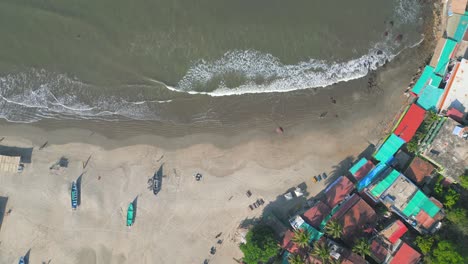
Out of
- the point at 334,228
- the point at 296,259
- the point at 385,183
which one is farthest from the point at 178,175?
the point at 385,183

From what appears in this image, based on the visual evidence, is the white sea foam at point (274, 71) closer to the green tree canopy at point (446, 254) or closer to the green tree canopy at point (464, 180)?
the green tree canopy at point (464, 180)

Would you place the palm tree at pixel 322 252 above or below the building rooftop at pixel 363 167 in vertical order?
below

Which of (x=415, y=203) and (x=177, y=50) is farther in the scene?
(x=177, y=50)

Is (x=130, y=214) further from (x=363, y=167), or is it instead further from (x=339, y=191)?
(x=363, y=167)

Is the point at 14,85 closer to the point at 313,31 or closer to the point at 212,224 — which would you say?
the point at 212,224

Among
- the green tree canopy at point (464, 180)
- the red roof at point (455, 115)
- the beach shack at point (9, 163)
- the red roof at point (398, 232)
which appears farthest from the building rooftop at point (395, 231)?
the beach shack at point (9, 163)

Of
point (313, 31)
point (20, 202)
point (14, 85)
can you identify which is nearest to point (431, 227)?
point (313, 31)
